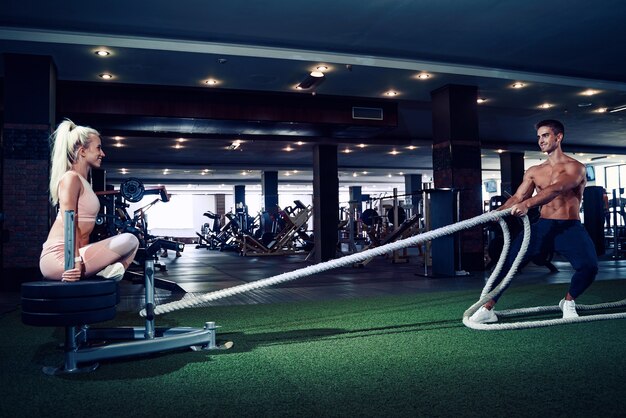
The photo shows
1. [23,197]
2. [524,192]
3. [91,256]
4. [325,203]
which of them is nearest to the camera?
[91,256]

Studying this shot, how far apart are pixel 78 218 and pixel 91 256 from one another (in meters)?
0.22

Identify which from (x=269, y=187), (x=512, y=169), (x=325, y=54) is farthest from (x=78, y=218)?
(x=269, y=187)

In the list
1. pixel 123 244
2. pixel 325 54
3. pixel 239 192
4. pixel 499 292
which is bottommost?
pixel 499 292

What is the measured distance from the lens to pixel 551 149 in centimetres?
357

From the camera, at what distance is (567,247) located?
347cm

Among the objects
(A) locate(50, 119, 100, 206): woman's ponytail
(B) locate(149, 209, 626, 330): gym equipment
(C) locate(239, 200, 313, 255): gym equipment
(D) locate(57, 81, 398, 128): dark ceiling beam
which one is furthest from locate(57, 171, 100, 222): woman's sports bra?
(C) locate(239, 200, 313, 255): gym equipment

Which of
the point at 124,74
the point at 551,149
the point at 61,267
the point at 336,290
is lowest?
the point at 336,290

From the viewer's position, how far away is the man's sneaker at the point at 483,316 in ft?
11.6

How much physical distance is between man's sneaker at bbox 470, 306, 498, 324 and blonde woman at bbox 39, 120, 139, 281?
2.40 meters

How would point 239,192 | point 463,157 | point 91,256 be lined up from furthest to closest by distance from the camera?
point 239,192, point 463,157, point 91,256

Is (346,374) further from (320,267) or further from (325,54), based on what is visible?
(325,54)

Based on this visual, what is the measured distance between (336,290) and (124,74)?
4587 mm

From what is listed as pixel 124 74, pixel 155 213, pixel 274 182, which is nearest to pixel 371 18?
pixel 124 74

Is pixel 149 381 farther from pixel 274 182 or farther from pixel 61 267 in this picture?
pixel 274 182
